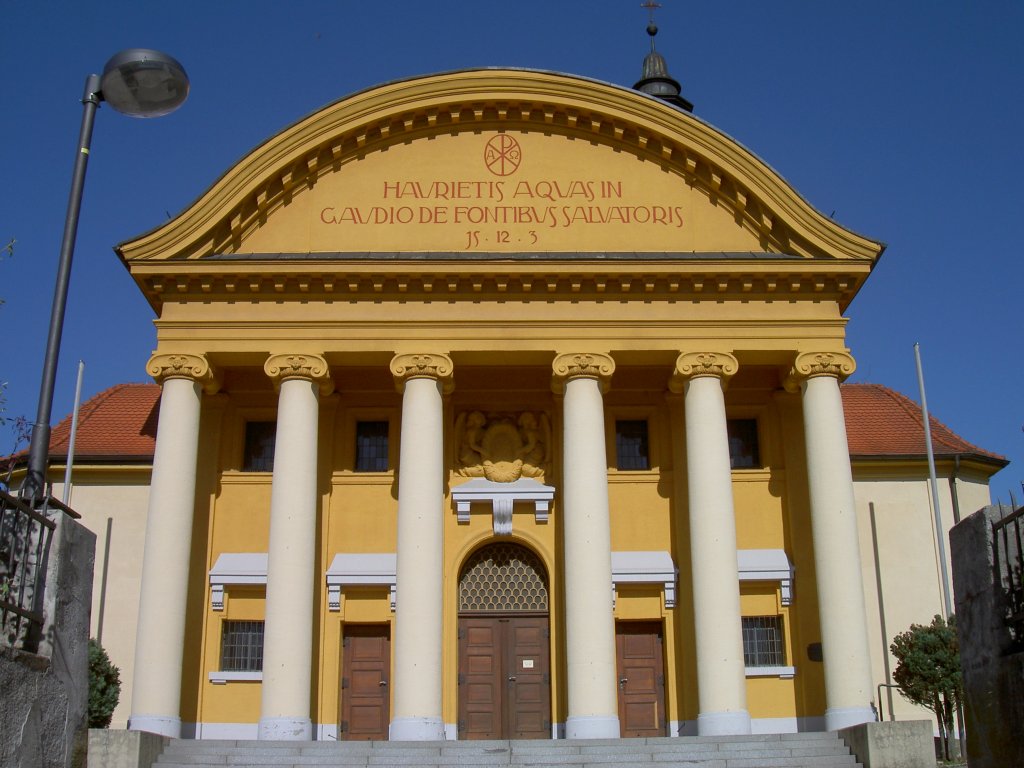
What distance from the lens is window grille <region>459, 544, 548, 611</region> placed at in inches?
938

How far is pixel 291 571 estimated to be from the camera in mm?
20781

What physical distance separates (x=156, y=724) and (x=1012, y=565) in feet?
50.4

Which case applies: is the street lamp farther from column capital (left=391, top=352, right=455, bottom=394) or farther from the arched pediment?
the arched pediment

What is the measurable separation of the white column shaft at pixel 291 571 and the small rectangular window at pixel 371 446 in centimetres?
264

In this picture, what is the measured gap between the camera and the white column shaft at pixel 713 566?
66.7ft

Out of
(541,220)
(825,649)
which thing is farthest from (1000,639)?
(541,220)

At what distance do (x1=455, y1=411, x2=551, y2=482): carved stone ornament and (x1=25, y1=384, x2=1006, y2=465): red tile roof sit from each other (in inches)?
318

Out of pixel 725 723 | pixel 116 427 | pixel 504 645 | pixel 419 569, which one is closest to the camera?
pixel 725 723

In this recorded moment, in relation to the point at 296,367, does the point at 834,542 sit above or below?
below

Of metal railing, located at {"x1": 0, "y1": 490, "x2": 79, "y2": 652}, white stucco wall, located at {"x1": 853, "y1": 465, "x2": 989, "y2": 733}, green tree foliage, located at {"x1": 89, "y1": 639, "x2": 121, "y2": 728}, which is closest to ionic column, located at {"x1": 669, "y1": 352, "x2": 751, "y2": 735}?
white stucco wall, located at {"x1": 853, "y1": 465, "x2": 989, "y2": 733}

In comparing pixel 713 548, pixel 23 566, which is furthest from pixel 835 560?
pixel 23 566

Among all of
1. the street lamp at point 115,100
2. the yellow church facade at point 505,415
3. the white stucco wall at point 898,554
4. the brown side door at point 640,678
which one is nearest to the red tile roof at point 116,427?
the yellow church facade at point 505,415

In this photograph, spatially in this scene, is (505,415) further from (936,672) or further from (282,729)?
(936,672)

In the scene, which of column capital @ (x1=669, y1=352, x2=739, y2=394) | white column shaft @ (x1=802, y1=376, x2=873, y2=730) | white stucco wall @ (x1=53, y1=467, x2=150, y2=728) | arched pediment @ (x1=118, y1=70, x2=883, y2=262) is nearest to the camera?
white column shaft @ (x1=802, y1=376, x2=873, y2=730)
